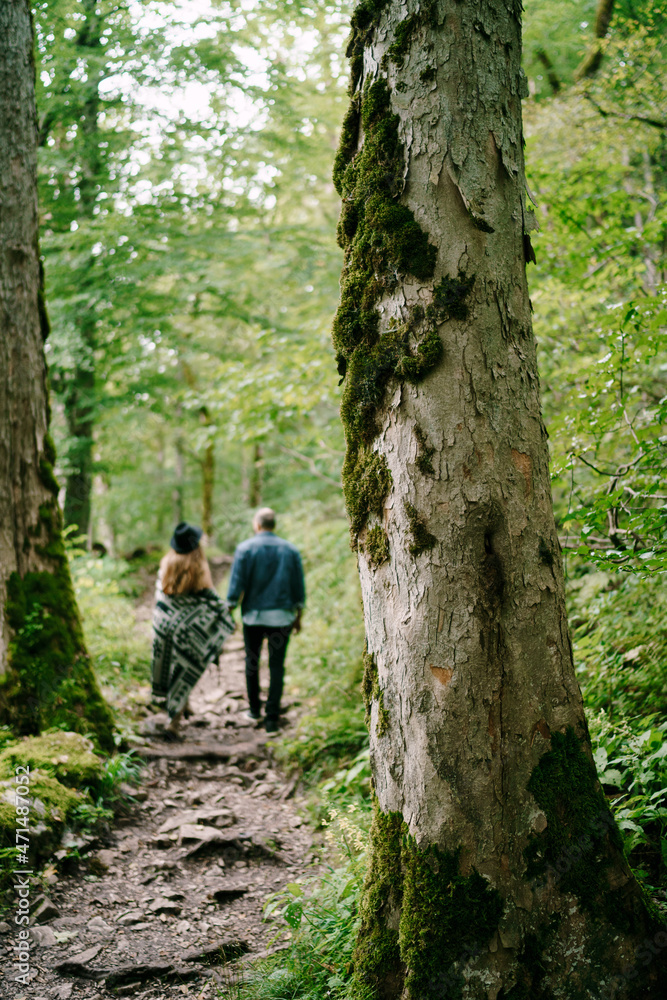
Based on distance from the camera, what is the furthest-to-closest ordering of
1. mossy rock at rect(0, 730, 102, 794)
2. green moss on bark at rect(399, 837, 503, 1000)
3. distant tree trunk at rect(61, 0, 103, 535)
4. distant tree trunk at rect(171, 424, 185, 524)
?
distant tree trunk at rect(171, 424, 185, 524), distant tree trunk at rect(61, 0, 103, 535), mossy rock at rect(0, 730, 102, 794), green moss on bark at rect(399, 837, 503, 1000)

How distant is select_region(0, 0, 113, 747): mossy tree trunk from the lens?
4.60 m

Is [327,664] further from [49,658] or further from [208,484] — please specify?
[208,484]

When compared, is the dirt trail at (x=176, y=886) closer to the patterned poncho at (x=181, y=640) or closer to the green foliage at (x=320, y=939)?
the green foliage at (x=320, y=939)

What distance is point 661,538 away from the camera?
2.87 m

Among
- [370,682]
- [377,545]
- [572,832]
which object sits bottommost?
[572,832]

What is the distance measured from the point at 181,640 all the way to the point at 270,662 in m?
1.06

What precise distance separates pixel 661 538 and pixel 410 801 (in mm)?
1749

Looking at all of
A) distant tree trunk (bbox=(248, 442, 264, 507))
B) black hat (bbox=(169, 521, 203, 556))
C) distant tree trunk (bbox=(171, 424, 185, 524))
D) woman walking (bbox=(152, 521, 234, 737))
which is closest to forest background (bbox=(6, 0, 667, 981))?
woman walking (bbox=(152, 521, 234, 737))

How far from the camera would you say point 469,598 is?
2.14 m

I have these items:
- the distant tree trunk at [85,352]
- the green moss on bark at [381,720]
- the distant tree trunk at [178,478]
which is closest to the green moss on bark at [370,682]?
the green moss on bark at [381,720]

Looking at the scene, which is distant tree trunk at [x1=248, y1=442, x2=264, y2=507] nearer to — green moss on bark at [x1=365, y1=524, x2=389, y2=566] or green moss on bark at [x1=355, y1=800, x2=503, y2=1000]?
green moss on bark at [x1=365, y1=524, x2=389, y2=566]

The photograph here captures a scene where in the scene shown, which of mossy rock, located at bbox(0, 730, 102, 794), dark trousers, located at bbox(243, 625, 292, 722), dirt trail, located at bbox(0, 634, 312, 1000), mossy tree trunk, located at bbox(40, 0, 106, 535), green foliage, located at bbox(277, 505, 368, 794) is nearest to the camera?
dirt trail, located at bbox(0, 634, 312, 1000)

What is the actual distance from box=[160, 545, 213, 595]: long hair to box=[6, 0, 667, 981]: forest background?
1362mm

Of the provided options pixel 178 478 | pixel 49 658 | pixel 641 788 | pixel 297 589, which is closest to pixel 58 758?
pixel 49 658
